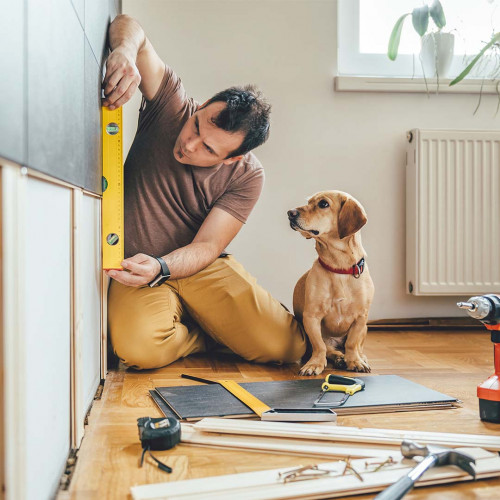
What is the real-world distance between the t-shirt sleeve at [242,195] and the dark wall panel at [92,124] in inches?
22.3

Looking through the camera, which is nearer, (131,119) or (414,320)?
(131,119)

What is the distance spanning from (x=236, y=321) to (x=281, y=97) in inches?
46.4

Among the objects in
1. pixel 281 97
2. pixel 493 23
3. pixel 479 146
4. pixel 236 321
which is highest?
pixel 493 23

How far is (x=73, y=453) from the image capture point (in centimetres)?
108

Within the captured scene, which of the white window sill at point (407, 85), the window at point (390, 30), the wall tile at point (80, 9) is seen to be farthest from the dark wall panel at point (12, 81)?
the window at point (390, 30)

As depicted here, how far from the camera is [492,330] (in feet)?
4.25

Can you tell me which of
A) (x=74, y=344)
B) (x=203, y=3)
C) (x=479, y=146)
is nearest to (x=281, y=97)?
(x=203, y=3)

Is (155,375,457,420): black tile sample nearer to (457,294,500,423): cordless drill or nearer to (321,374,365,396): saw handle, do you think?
(321,374,365,396): saw handle

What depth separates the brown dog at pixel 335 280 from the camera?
74.2 inches

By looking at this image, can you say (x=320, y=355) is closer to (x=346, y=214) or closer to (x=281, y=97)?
(x=346, y=214)

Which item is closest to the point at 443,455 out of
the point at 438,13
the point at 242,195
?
the point at 242,195

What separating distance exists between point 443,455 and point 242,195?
1256 millimetres

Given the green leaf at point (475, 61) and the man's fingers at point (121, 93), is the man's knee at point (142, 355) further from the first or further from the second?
the green leaf at point (475, 61)

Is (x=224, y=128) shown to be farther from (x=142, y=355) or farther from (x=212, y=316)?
(x=142, y=355)
